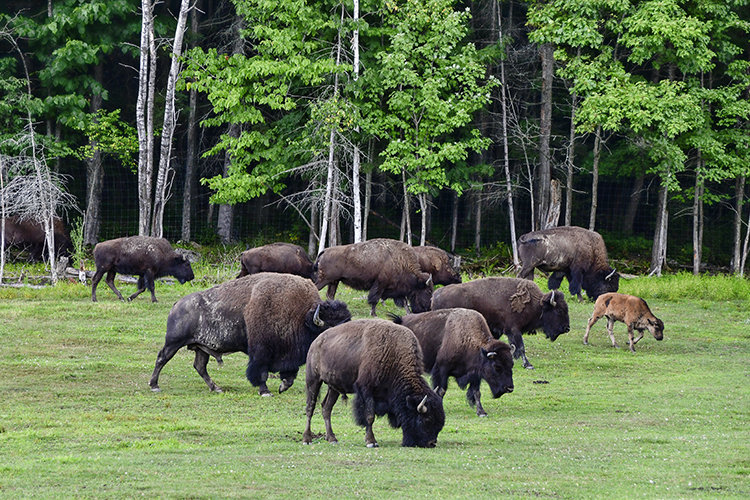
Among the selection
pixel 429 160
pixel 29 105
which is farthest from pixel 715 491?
pixel 29 105

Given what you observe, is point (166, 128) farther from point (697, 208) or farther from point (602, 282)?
point (697, 208)

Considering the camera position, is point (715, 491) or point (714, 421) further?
point (714, 421)

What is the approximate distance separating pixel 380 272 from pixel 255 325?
27.7 ft

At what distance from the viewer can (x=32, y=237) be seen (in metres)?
29.5

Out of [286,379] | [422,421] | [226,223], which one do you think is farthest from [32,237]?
[422,421]

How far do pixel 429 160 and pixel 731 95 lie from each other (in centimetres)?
986

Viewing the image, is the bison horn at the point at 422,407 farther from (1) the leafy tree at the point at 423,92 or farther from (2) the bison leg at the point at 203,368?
(1) the leafy tree at the point at 423,92

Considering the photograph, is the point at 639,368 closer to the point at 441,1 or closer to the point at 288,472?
the point at 288,472

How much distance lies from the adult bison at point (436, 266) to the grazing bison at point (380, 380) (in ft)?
39.4

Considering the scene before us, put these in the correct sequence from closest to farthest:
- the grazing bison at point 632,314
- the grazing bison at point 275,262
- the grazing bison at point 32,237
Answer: the grazing bison at point 632,314 → the grazing bison at point 275,262 → the grazing bison at point 32,237

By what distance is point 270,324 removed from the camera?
13.4 metres

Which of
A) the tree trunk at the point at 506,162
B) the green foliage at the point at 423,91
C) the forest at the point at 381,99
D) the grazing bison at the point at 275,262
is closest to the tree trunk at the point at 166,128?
the forest at the point at 381,99

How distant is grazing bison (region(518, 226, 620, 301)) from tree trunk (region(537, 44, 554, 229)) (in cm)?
682

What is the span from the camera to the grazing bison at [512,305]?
16062 mm
